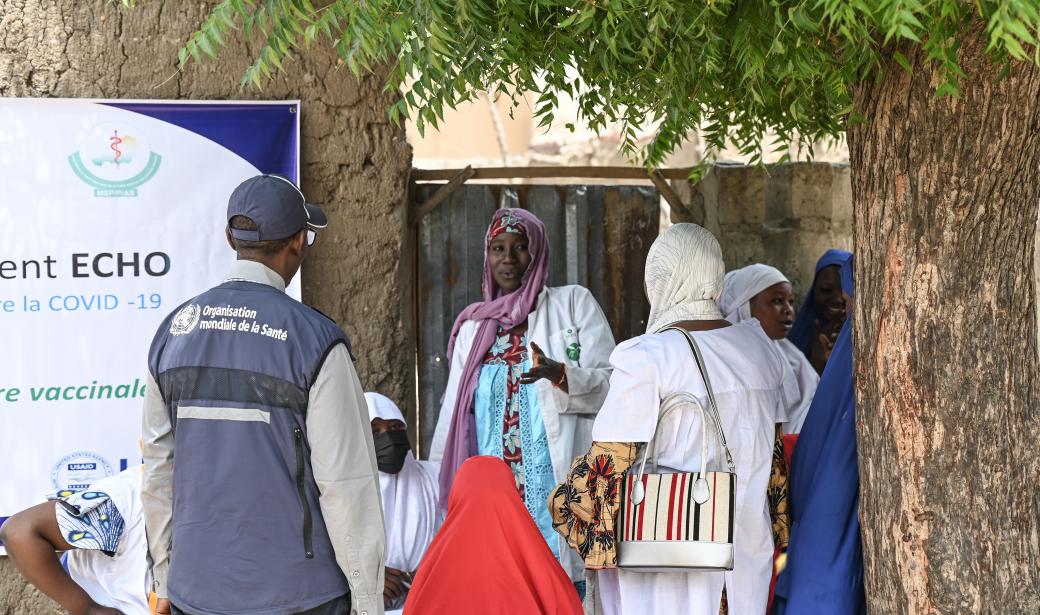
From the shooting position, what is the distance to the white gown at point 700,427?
9.56ft

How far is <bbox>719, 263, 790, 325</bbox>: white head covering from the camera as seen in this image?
15.1ft

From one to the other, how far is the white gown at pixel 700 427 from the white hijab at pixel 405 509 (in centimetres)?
127

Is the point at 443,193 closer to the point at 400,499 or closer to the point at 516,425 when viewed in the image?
the point at 516,425

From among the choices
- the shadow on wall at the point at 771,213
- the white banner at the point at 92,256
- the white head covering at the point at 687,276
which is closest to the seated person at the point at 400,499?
the white banner at the point at 92,256

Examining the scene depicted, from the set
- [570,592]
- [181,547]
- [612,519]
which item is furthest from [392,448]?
[181,547]

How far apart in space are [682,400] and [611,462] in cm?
26

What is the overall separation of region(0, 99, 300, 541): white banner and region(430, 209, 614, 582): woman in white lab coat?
1.09 metres

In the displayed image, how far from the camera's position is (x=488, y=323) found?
437 cm

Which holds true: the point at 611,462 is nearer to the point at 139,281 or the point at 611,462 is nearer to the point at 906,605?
the point at 906,605

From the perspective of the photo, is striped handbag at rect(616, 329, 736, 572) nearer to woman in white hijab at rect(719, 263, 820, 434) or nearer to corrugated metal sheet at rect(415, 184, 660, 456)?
woman in white hijab at rect(719, 263, 820, 434)

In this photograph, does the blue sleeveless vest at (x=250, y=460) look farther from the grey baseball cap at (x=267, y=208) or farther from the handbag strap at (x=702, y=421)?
the handbag strap at (x=702, y=421)

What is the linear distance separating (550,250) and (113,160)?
1.97 metres

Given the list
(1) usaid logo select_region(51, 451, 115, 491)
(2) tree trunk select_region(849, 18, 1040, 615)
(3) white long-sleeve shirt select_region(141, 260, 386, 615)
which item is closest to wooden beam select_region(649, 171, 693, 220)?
(2) tree trunk select_region(849, 18, 1040, 615)

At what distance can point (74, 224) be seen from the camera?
13.9ft
